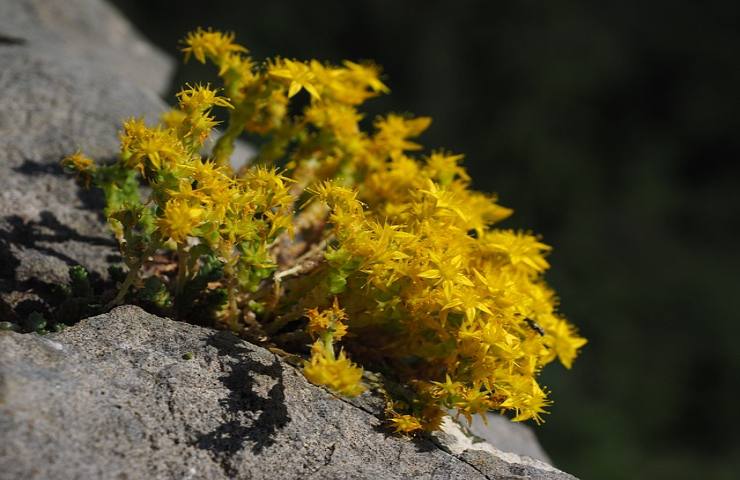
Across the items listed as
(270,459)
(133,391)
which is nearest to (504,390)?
(270,459)

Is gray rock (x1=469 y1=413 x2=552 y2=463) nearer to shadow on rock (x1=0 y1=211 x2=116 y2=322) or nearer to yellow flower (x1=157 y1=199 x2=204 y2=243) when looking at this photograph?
yellow flower (x1=157 y1=199 x2=204 y2=243)

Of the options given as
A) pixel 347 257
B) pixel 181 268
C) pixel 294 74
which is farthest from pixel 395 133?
pixel 181 268

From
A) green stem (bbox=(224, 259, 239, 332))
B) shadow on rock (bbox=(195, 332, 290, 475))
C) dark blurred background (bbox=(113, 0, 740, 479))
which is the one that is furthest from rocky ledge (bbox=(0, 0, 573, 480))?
dark blurred background (bbox=(113, 0, 740, 479))

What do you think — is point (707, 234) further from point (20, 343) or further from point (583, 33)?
point (20, 343)

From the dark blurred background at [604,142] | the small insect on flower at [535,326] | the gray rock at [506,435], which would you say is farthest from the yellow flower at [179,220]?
the dark blurred background at [604,142]

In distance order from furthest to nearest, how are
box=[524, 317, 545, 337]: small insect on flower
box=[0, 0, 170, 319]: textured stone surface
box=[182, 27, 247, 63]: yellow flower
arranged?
box=[182, 27, 247, 63]: yellow flower < box=[0, 0, 170, 319]: textured stone surface < box=[524, 317, 545, 337]: small insect on flower
